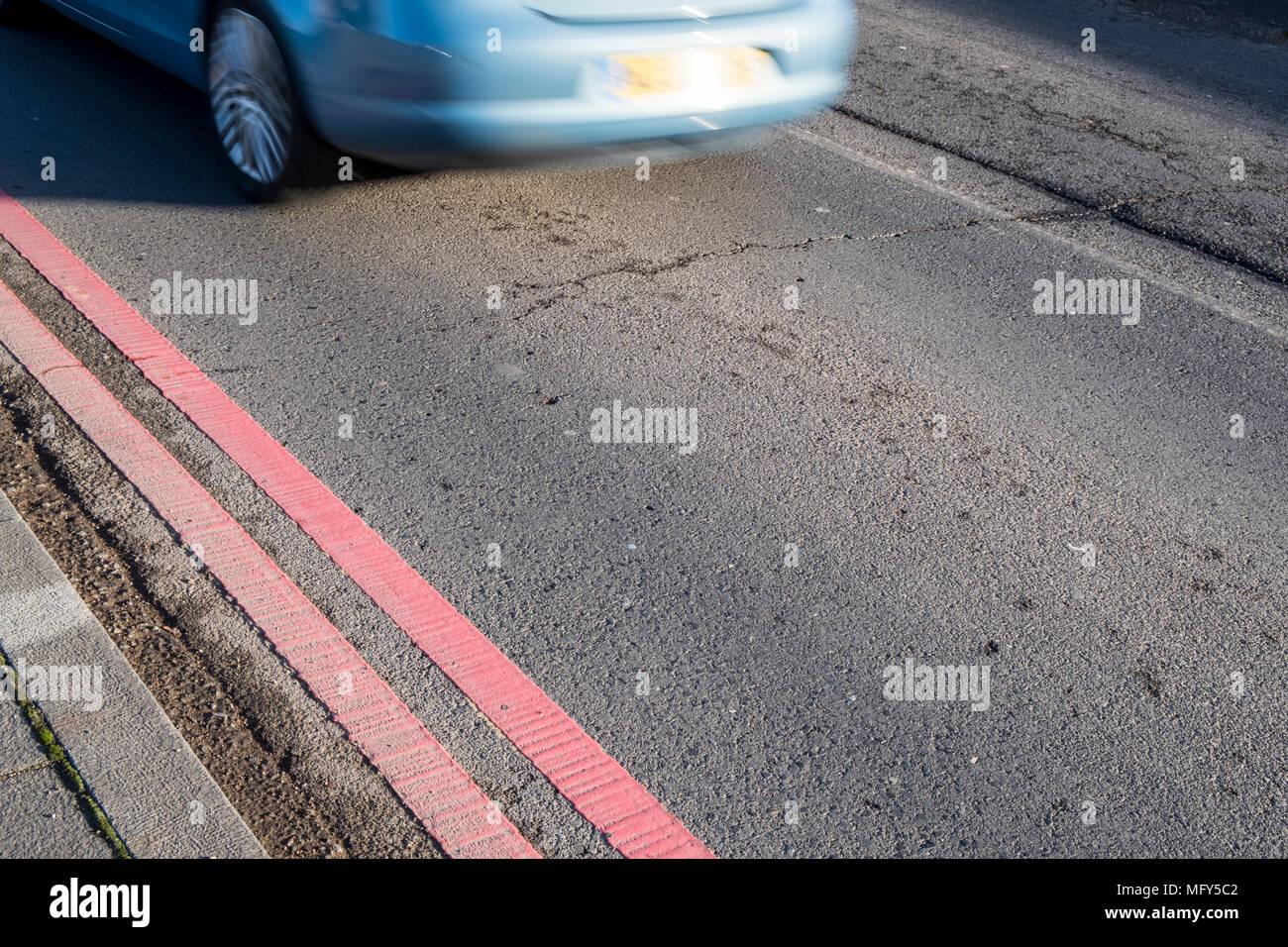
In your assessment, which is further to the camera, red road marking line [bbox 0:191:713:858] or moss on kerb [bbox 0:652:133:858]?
red road marking line [bbox 0:191:713:858]

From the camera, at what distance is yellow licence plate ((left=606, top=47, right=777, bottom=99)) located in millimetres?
4574

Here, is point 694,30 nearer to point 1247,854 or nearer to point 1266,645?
point 1266,645

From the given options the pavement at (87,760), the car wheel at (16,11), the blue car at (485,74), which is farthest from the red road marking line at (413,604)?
the car wheel at (16,11)

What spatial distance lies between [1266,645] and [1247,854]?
28.0 inches

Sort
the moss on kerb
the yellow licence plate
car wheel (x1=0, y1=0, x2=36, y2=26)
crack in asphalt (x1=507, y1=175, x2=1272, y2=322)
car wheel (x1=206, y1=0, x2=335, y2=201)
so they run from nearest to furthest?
the moss on kerb, the yellow licence plate, crack in asphalt (x1=507, y1=175, x2=1272, y2=322), car wheel (x1=206, y1=0, x2=335, y2=201), car wheel (x1=0, y1=0, x2=36, y2=26)

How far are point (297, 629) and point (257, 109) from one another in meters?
2.95

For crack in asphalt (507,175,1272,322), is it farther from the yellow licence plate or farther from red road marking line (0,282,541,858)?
red road marking line (0,282,541,858)

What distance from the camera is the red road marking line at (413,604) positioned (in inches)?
99.0

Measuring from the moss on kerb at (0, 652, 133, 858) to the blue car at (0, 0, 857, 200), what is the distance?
262cm

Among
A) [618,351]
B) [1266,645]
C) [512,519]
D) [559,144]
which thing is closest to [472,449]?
[512,519]

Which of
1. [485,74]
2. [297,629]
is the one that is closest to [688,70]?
[485,74]

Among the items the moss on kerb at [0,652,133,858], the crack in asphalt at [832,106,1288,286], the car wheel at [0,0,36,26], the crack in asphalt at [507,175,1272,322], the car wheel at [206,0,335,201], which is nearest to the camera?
the moss on kerb at [0,652,133,858]

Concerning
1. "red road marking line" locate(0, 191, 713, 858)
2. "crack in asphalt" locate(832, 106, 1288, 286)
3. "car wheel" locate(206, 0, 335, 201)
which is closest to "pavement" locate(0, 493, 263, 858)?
"red road marking line" locate(0, 191, 713, 858)

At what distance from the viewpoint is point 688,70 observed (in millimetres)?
4707
